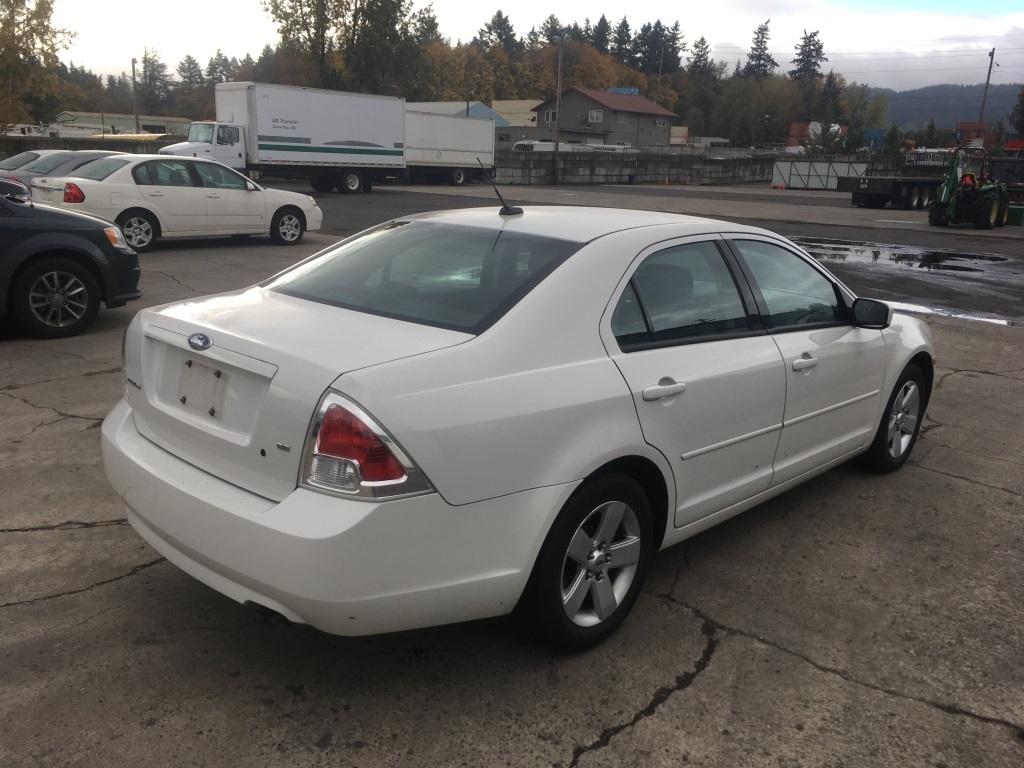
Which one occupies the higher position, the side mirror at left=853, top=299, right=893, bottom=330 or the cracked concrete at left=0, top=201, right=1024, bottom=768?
the side mirror at left=853, top=299, right=893, bottom=330

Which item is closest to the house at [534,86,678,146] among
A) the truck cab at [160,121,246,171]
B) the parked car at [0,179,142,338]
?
the truck cab at [160,121,246,171]

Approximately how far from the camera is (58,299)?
7480 mm

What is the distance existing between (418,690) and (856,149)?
8421cm

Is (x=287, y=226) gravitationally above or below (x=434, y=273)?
below

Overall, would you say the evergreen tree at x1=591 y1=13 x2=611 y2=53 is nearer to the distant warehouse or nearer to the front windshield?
the distant warehouse

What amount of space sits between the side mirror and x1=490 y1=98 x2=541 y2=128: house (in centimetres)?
9855

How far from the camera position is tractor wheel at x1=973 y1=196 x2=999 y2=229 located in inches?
966

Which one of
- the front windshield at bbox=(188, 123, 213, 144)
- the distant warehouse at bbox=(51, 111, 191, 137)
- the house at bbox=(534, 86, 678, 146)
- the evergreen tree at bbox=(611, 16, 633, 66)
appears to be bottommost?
the front windshield at bbox=(188, 123, 213, 144)

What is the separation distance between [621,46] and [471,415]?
166686 millimetres

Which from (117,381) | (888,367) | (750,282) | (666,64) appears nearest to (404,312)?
(750,282)

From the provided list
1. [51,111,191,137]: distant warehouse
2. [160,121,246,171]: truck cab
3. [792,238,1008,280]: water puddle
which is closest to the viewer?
[792,238,1008,280]: water puddle

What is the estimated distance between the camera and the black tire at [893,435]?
15.7 feet

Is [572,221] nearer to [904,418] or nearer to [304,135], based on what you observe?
[904,418]

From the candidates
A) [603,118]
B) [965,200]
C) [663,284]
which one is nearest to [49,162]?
[663,284]
